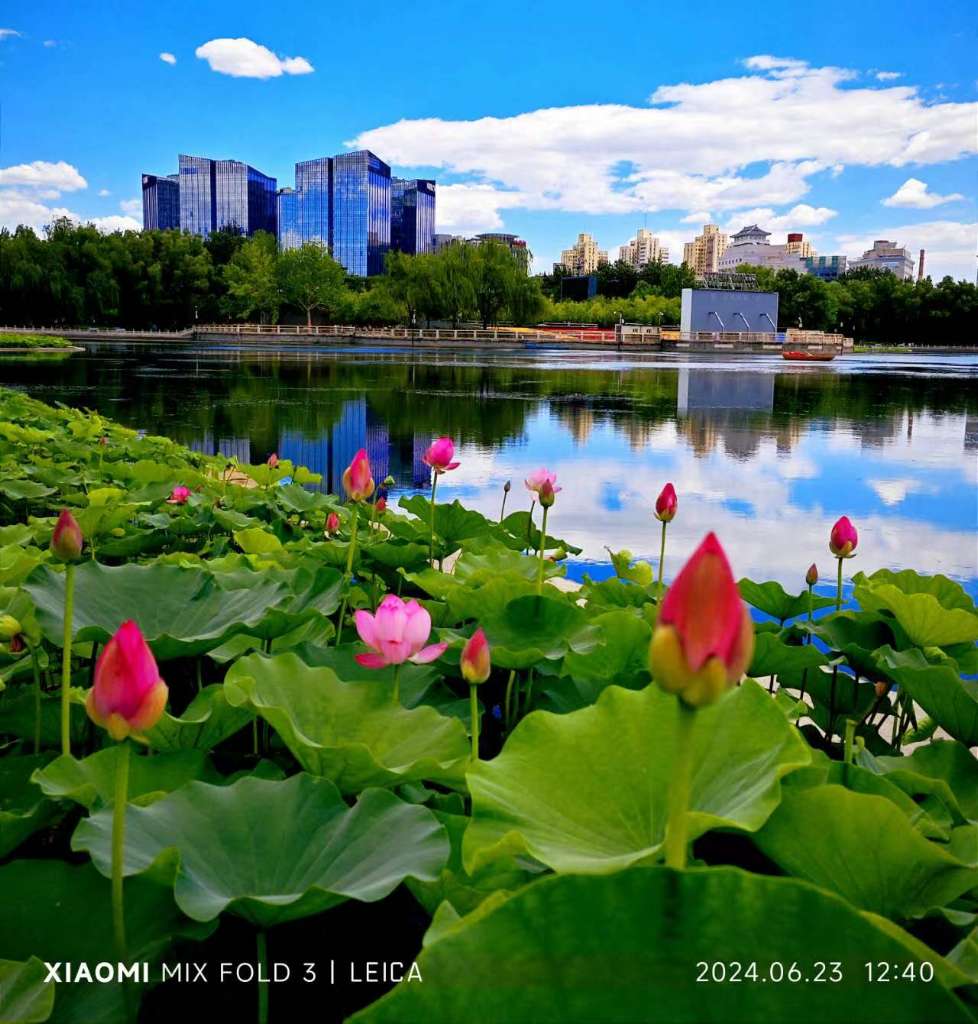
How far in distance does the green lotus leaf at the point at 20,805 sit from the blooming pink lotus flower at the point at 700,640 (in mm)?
635

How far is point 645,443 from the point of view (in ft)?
28.0

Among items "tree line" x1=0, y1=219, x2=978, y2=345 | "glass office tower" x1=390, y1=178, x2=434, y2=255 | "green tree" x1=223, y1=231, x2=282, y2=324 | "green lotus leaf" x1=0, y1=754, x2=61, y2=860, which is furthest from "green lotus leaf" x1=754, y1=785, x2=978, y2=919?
"glass office tower" x1=390, y1=178, x2=434, y2=255

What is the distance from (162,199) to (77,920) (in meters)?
109

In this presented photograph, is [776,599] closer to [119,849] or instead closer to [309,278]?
[119,849]

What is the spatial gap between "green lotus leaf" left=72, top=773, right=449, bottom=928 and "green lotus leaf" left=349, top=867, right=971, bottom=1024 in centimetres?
25

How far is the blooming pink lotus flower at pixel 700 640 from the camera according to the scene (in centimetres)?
42

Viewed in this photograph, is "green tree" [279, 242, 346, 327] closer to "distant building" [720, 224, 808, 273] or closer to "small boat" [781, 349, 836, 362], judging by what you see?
"small boat" [781, 349, 836, 362]

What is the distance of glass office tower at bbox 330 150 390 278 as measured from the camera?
99.3 metres

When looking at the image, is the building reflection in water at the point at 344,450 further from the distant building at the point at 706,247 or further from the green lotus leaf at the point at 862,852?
the distant building at the point at 706,247

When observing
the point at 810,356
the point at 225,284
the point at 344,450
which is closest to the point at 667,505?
the point at 344,450

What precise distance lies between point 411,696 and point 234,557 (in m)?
0.70

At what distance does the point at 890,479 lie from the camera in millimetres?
6664

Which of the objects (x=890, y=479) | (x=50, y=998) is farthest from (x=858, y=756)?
(x=890, y=479)

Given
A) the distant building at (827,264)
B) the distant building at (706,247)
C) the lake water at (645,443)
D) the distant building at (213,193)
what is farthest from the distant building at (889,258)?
the lake water at (645,443)
